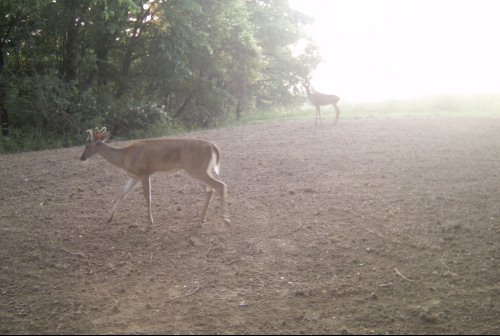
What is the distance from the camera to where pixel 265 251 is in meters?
4.69

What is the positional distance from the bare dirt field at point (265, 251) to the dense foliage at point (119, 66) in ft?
18.0

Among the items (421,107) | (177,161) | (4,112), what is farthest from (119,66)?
(177,161)

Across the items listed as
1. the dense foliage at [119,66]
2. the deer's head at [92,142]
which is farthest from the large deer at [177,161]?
the dense foliage at [119,66]

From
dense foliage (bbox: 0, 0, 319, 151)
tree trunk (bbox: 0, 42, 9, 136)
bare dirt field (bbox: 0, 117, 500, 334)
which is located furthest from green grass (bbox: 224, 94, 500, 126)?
bare dirt field (bbox: 0, 117, 500, 334)

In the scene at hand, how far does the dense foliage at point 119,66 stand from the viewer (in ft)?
43.0

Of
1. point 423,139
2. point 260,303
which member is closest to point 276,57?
point 423,139

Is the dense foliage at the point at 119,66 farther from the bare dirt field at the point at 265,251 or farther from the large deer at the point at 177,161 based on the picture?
the large deer at the point at 177,161

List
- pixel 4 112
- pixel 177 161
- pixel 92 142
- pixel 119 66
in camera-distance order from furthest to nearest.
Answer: pixel 119 66 < pixel 4 112 < pixel 92 142 < pixel 177 161

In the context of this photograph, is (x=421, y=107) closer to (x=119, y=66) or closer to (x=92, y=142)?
(x=119, y=66)

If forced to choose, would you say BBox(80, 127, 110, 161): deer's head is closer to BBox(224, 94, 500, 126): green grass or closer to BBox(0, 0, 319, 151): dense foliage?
BBox(0, 0, 319, 151): dense foliage

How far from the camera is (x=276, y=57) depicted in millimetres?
25109

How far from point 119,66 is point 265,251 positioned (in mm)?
14230

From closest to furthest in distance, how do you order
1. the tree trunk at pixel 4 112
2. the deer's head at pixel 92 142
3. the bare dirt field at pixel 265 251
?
the bare dirt field at pixel 265 251, the deer's head at pixel 92 142, the tree trunk at pixel 4 112

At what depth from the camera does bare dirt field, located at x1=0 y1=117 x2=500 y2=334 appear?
11.3 feet
